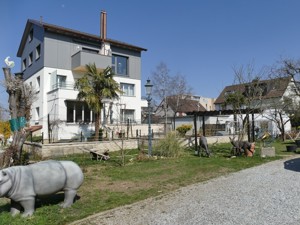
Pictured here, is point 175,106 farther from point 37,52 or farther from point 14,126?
point 14,126

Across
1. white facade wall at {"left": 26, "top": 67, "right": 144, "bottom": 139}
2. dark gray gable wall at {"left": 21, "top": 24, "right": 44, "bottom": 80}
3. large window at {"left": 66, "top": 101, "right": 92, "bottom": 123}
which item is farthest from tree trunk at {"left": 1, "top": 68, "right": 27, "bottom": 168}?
dark gray gable wall at {"left": 21, "top": 24, "right": 44, "bottom": 80}

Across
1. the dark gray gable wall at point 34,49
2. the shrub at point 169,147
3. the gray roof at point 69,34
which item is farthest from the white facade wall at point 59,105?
the shrub at point 169,147

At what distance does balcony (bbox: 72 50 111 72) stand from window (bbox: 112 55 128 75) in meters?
2.33

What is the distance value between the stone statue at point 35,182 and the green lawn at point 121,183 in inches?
11.1

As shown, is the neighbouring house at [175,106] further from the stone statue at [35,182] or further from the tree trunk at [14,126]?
the stone statue at [35,182]

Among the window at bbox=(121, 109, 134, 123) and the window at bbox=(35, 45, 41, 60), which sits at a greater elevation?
the window at bbox=(35, 45, 41, 60)

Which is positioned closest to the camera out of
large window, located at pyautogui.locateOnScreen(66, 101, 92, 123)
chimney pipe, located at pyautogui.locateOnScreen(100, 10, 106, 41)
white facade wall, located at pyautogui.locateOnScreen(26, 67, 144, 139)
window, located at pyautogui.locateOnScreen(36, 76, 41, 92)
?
white facade wall, located at pyautogui.locateOnScreen(26, 67, 144, 139)

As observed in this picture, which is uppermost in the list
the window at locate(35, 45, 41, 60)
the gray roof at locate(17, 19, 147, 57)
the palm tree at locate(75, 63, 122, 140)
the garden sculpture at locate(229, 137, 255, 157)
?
the gray roof at locate(17, 19, 147, 57)

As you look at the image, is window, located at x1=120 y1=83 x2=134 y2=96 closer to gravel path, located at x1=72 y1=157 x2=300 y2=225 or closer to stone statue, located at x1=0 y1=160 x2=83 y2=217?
gravel path, located at x1=72 y1=157 x2=300 y2=225

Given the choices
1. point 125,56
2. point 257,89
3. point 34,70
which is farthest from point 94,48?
point 257,89

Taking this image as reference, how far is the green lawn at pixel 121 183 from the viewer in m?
5.58

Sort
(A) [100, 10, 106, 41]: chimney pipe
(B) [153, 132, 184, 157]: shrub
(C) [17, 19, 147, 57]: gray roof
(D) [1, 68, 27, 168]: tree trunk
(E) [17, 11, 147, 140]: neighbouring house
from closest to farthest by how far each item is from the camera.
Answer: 1. (D) [1, 68, 27, 168]: tree trunk
2. (B) [153, 132, 184, 157]: shrub
3. (E) [17, 11, 147, 140]: neighbouring house
4. (C) [17, 19, 147, 57]: gray roof
5. (A) [100, 10, 106, 41]: chimney pipe

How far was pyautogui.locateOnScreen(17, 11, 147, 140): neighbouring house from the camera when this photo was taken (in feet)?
74.0

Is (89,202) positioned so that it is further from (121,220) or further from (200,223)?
(200,223)
